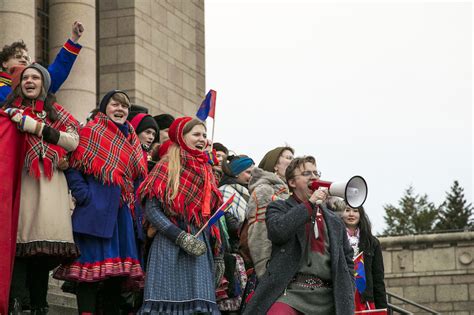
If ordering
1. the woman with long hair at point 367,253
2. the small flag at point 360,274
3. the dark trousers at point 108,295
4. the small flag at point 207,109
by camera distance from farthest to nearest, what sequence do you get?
the woman with long hair at point 367,253 < the small flag at point 360,274 < the small flag at point 207,109 < the dark trousers at point 108,295

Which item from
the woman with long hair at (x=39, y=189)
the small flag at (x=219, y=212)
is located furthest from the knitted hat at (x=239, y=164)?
the woman with long hair at (x=39, y=189)

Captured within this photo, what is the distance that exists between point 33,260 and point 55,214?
442 millimetres

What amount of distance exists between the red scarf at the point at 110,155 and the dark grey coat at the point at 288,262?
1.46 m

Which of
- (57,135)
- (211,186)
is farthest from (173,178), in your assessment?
(57,135)

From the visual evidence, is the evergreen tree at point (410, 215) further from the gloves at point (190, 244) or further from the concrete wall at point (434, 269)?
the gloves at point (190, 244)

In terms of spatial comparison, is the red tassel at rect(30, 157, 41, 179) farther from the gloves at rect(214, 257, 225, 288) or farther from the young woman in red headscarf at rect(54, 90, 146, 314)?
the gloves at rect(214, 257, 225, 288)

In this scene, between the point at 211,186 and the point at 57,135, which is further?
the point at 211,186

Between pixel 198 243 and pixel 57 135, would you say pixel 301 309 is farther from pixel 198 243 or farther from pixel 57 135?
pixel 57 135

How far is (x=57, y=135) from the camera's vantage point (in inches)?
399

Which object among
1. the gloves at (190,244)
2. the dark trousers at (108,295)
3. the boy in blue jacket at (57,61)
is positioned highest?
the boy in blue jacket at (57,61)

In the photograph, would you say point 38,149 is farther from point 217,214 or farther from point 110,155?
point 217,214

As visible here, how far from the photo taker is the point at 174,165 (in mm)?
10719

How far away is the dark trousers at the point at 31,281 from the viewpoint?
977 centimetres

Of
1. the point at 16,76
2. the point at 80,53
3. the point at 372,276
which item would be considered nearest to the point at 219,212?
the point at 16,76
